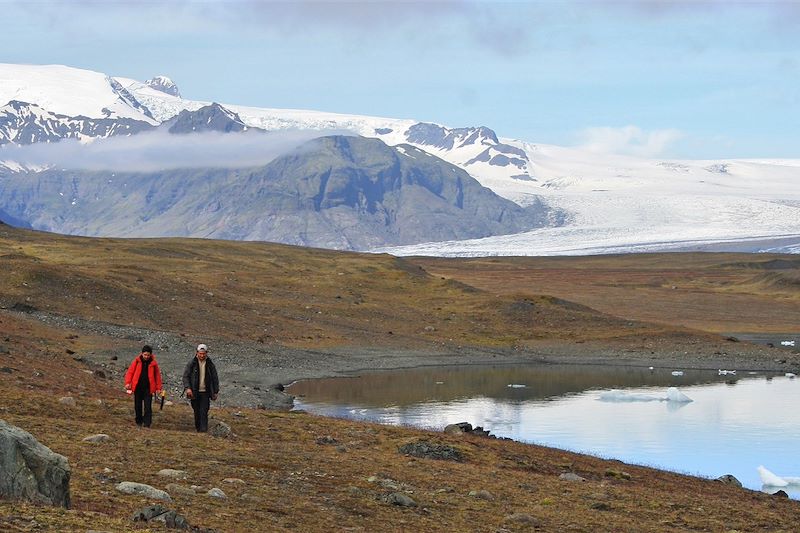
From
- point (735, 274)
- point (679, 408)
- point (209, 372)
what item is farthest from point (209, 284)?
point (735, 274)

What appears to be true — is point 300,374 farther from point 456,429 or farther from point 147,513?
point 147,513

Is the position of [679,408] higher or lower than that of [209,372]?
lower

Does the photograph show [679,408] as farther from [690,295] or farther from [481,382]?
[690,295]

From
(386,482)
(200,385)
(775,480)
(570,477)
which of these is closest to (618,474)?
(570,477)

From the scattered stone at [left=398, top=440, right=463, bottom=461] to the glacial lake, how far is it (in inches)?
416

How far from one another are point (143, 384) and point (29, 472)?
966cm

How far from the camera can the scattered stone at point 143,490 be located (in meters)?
17.0

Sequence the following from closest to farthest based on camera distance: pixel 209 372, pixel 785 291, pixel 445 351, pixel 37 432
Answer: pixel 37 432 < pixel 209 372 < pixel 445 351 < pixel 785 291

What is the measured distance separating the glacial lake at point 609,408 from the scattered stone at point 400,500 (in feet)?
51.9

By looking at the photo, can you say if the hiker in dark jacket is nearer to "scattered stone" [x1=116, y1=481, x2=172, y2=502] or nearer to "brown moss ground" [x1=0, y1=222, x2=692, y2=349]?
"scattered stone" [x1=116, y1=481, x2=172, y2=502]

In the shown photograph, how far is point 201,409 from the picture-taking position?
25062mm

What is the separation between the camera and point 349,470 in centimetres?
2233

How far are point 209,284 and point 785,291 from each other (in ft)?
233

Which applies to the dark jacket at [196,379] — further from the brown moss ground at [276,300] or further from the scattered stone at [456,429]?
the brown moss ground at [276,300]
